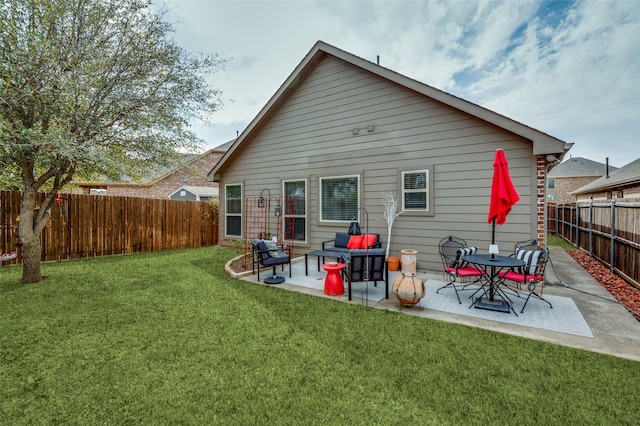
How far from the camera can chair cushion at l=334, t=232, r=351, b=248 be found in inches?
284


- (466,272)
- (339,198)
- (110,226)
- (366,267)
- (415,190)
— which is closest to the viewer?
(466,272)

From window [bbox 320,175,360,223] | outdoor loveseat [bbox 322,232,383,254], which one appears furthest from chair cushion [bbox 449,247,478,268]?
window [bbox 320,175,360,223]

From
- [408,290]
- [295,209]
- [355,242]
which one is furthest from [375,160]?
[408,290]

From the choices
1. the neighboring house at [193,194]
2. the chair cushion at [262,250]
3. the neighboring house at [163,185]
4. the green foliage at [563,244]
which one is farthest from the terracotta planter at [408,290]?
the neighboring house at [163,185]

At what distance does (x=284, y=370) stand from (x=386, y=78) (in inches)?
267

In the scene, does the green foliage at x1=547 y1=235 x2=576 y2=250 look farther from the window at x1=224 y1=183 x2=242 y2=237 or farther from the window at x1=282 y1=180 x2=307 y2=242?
the window at x1=224 y1=183 x2=242 y2=237

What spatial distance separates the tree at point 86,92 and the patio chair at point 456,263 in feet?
23.0

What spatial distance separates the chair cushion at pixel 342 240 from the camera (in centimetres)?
721

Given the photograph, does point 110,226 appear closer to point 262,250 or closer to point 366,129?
point 262,250

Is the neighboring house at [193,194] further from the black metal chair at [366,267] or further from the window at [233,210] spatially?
the black metal chair at [366,267]

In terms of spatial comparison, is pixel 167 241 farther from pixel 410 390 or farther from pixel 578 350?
pixel 578 350

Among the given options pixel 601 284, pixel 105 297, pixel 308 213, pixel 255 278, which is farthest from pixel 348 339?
pixel 601 284

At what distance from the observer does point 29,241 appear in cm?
587

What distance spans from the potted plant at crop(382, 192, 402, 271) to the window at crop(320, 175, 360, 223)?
841mm
